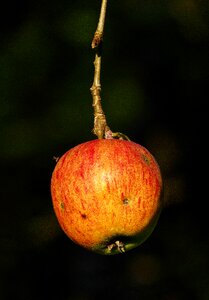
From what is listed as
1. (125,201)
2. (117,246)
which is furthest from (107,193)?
(117,246)

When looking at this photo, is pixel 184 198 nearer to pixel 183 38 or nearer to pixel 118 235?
pixel 183 38

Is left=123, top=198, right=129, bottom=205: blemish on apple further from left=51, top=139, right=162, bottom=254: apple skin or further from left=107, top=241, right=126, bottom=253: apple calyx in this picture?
left=107, top=241, right=126, bottom=253: apple calyx

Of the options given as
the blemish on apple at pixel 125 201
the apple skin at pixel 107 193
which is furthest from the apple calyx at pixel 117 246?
the blemish on apple at pixel 125 201

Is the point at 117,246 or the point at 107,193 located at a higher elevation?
the point at 107,193

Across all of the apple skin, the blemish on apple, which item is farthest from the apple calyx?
the blemish on apple

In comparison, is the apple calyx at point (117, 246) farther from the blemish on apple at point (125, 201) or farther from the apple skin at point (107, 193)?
the blemish on apple at point (125, 201)

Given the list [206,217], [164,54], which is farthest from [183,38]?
[206,217]

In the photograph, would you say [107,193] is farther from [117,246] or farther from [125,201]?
[117,246]

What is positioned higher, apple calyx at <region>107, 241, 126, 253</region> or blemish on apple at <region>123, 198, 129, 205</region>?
blemish on apple at <region>123, 198, 129, 205</region>
